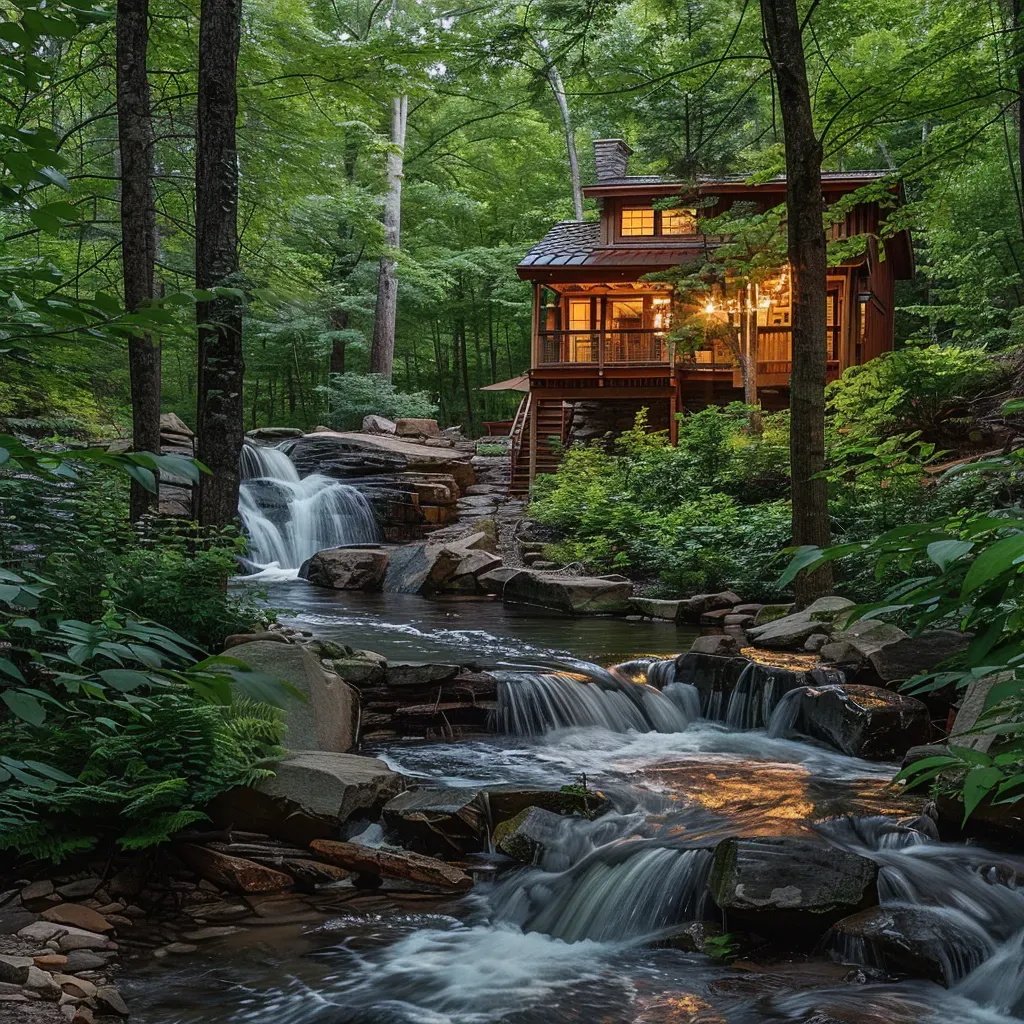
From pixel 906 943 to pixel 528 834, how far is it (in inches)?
81.2

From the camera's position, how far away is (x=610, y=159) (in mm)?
26984

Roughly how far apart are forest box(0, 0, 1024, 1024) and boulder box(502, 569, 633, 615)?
7 centimetres

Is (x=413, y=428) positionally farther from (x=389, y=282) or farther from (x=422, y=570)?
(x=422, y=570)

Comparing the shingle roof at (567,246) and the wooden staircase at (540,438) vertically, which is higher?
the shingle roof at (567,246)

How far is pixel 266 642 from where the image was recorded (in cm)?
630

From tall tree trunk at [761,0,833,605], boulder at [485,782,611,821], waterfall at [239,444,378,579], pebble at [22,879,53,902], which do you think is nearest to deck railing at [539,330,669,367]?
waterfall at [239,444,378,579]

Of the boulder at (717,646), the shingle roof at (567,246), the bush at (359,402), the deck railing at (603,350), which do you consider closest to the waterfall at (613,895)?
the boulder at (717,646)

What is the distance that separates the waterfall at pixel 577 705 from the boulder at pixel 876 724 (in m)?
1.34

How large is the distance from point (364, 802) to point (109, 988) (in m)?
1.89

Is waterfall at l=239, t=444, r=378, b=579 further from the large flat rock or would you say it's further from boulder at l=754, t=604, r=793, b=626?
boulder at l=754, t=604, r=793, b=626

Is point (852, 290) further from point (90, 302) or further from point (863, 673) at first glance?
point (90, 302)

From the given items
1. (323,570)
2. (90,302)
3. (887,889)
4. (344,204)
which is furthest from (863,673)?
(344,204)

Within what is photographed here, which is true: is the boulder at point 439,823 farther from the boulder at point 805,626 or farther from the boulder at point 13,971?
the boulder at point 805,626

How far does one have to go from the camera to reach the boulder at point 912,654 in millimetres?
7488
